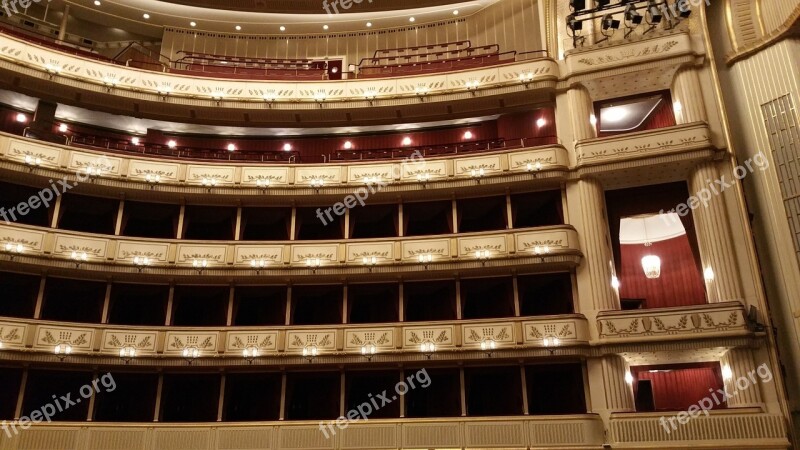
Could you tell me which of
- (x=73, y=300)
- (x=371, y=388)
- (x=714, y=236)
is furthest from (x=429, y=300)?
(x=73, y=300)

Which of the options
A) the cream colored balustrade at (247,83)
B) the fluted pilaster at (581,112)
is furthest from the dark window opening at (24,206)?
the fluted pilaster at (581,112)

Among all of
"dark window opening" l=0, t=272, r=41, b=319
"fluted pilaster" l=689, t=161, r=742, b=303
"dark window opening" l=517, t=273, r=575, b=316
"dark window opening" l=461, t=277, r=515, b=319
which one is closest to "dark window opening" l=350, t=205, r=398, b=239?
"dark window opening" l=461, t=277, r=515, b=319

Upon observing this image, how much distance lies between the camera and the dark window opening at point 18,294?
606 inches

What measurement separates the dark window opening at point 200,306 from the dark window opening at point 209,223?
161cm

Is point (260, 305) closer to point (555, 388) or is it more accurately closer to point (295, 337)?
point (295, 337)

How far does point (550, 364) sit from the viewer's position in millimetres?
14766

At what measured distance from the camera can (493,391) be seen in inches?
614

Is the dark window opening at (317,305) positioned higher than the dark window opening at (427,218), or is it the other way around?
the dark window opening at (427,218)

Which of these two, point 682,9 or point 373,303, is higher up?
point 682,9

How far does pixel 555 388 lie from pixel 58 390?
12191mm

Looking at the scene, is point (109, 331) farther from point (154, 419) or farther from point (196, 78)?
point (196, 78)

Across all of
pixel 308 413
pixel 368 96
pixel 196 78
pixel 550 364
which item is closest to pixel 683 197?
pixel 550 364

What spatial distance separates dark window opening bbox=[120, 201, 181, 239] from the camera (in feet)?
56.6

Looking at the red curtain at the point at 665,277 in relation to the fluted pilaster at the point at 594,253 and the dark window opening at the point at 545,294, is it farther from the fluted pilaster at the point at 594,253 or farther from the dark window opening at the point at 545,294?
the fluted pilaster at the point at 594,253
